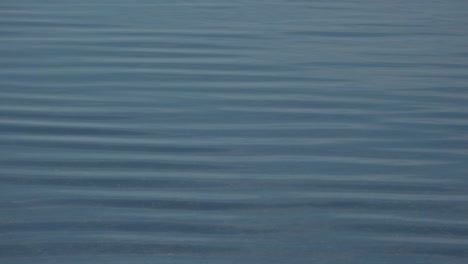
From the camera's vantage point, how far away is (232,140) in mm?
2758

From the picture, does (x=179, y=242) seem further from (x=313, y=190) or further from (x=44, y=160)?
(x=44, y=160)

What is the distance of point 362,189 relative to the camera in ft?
7.85

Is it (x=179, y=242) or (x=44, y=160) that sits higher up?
(x=44, y=160)

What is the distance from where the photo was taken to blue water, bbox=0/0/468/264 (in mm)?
2084

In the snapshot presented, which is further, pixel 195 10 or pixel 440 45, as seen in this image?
pixel 195 10

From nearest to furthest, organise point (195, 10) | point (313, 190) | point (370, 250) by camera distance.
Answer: point (370, 250), point (313, 190), point (195, 10)

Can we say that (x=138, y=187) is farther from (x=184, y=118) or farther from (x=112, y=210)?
(x=184, y=118)

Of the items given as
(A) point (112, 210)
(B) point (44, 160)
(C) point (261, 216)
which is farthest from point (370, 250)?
(B) point (44, 160)

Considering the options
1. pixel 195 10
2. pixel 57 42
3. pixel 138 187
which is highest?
pixel 195 10

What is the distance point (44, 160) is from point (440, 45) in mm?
2118

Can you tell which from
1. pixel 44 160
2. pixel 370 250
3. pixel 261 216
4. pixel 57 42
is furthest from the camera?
pixel 57 42

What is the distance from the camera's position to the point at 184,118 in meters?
2.95

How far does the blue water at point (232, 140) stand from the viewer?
208cm

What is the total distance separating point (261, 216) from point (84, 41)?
2011 mm
